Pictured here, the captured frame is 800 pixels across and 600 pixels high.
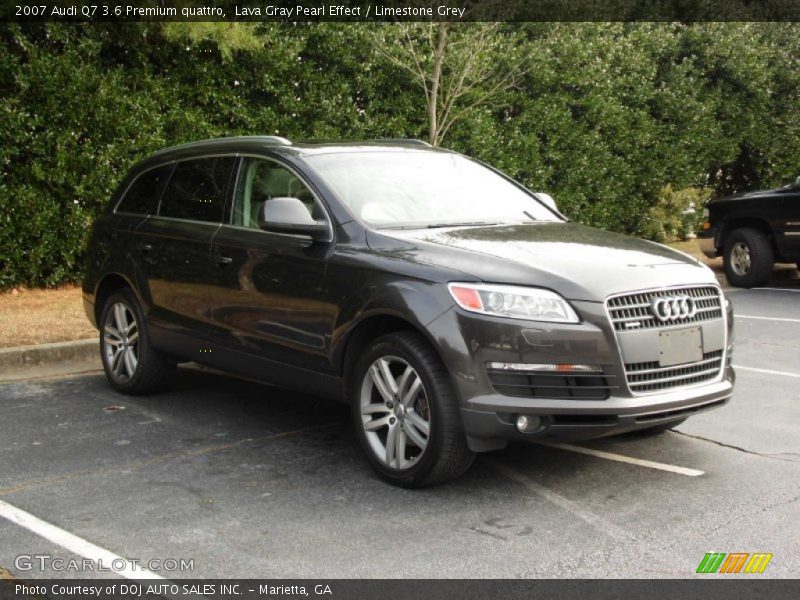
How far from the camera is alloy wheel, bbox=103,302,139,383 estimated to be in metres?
7.21

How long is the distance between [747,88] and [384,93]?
7.71m

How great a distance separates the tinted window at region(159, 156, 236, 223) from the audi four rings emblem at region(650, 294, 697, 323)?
280 cm

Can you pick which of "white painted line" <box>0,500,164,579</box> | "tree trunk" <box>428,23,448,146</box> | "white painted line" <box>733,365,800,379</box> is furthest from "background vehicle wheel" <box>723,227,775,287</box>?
"white painted line" <box>0,500,164,579</box>

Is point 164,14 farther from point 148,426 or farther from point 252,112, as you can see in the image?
point 148,426

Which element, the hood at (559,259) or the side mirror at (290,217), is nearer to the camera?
the hood at (559,259)

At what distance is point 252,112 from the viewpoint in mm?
12016

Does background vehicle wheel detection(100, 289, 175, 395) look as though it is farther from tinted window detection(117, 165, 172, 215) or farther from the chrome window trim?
the chrome window trim

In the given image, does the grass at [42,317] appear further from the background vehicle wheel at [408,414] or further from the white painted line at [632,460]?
the white painted line at [632,460]

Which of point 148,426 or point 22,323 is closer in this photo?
point 148,426

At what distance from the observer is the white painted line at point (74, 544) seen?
13.4ft

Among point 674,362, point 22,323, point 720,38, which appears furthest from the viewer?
point 720,38

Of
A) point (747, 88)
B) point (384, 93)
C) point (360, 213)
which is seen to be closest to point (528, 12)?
point (384, 93)

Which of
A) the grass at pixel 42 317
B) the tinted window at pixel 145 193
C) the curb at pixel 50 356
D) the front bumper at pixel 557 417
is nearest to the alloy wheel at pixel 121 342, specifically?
the tinted window at pixel 145 193

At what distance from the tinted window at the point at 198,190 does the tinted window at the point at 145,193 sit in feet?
0.41
